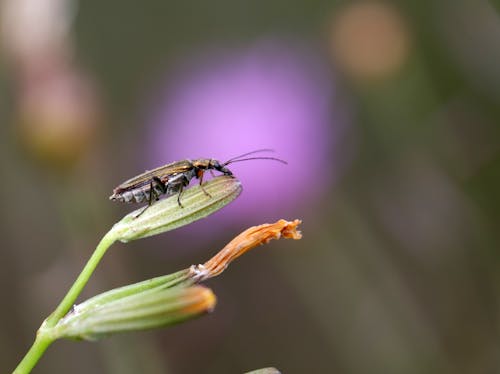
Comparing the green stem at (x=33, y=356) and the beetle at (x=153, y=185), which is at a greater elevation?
the beetle at (x=153, y=185)

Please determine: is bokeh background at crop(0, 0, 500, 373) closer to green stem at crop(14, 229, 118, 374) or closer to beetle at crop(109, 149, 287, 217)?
beetle at crop(109, 149, 287, 217)

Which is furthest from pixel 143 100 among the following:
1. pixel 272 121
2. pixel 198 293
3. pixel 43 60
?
pixel 198 293

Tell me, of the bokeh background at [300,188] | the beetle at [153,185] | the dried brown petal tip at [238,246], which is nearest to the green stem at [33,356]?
the dried brown petal tip at [238,246]

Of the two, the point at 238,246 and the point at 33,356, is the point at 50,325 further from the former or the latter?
the point at 238,246

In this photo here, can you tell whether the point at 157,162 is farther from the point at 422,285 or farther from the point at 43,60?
the point at 422,285

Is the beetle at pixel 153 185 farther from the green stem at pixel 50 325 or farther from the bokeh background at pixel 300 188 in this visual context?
the bokeh background at pixel 300 188

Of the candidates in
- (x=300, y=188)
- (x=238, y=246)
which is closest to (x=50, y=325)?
(x=238, y=246)

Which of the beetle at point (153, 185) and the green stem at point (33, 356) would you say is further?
the beetle at point (153, 185)

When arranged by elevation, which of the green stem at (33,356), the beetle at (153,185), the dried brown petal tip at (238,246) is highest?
the beetle at (153,185)

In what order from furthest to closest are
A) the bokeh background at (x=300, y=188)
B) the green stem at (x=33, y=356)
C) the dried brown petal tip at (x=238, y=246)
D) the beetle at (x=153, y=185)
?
the bokeh background at (x=300, y=188) < the beetle at (x=153, y=185) < the dried brown petal tip at (x=238, y=246) < the green stem at (x=33, y=356)
